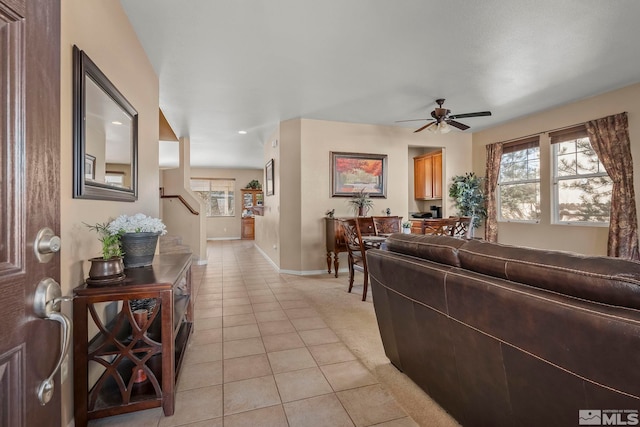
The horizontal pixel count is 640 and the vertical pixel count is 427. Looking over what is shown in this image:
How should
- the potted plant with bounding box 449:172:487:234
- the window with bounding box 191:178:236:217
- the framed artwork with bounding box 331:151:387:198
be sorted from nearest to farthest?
the framed artwork with bounding box 331:151:387:198 → the potted plant with bounding box 449:172:487:234 → the window with bounding box 191:178:236:217

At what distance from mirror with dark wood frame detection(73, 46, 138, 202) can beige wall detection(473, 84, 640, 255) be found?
17.9 feet

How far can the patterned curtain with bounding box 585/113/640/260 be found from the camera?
3629 millimetres

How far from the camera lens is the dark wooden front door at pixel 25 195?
55cm

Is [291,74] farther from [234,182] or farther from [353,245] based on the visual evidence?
[234,182]

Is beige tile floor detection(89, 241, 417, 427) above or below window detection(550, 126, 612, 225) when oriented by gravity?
below

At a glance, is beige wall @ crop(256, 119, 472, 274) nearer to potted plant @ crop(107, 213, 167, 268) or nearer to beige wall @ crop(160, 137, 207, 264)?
beige wall @ crop(160, 137, 207, 264)

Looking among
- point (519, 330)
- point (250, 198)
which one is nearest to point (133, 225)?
point (519, 330)

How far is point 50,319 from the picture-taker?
0.65 metres

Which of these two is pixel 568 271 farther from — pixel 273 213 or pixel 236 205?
pixel 236 205

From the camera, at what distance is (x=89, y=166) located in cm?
169

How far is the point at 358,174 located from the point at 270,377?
3935 mm

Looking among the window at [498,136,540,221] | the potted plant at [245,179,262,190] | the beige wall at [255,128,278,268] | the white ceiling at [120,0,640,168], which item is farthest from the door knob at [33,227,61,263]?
the potted plant at [245,179,262,190]

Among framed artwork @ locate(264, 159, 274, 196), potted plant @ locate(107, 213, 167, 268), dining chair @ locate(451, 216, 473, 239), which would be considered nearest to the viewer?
potted plant @ locate(107, 213, 167, 268)

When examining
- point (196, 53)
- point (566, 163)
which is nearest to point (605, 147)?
point (566, 163)
